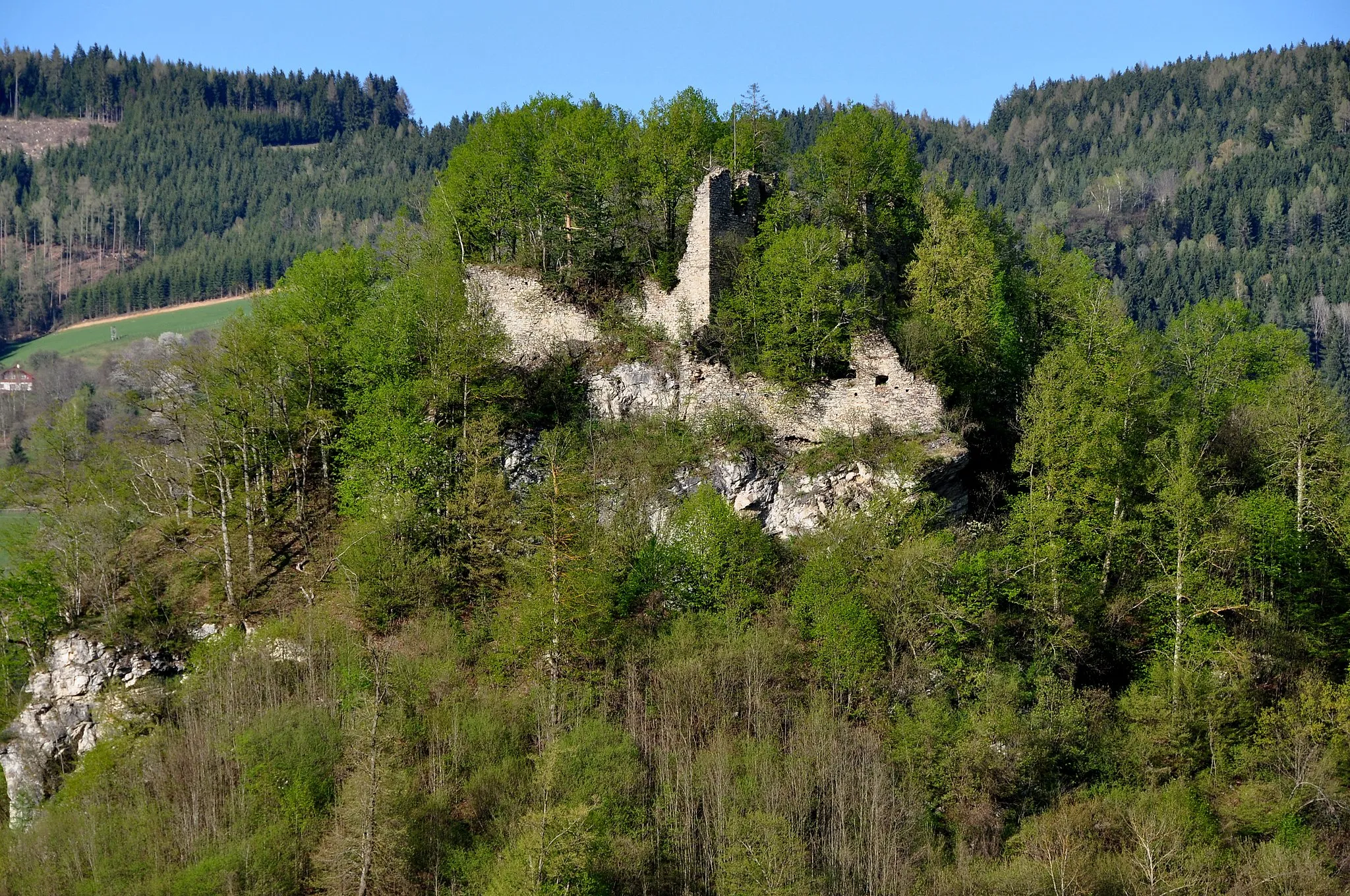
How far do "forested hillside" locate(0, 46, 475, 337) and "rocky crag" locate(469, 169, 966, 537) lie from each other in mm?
86391

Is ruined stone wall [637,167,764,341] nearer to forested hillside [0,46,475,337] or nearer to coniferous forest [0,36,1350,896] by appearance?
coniferous forest [0,36,1350,896]

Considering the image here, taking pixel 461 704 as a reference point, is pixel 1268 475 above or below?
above

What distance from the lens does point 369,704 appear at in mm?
27766

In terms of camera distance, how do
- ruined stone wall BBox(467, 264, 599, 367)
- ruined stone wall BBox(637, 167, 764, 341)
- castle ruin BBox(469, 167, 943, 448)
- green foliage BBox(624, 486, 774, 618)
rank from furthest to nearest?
ruined stone wall BBox(467, 264, 599, 367) → ruined stone wall BBox(637, 167, 764, 341) → castle ruin BBox(469, 167, 943, 448) → green foliage BBox(624, 486, 774, 618)

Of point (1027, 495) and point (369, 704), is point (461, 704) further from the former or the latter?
point (1027, 495)

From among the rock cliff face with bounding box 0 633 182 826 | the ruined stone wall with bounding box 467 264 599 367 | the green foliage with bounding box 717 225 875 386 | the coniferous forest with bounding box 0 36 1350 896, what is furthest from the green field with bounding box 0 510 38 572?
the green foliage with bounding box 717 225 875 386

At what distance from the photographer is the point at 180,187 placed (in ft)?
573

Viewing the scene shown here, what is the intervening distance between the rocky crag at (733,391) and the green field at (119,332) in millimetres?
81829

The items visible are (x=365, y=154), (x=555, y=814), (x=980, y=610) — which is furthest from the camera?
(x=365, y=154)

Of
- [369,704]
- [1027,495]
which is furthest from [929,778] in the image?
[369,704]

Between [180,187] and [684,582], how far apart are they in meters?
162

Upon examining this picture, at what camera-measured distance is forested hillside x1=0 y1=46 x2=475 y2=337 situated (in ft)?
470

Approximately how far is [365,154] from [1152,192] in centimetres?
10775

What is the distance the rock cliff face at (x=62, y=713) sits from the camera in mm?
34031
